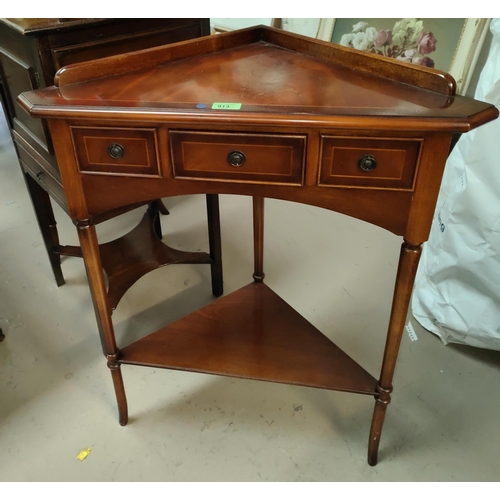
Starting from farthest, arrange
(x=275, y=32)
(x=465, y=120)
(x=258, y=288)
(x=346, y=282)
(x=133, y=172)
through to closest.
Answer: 1. (x=346, y=282)
2. (x=258, y=288)
3. (x=275, y=32)
4. (x=133, y=172)
5. (x=465, y=120)

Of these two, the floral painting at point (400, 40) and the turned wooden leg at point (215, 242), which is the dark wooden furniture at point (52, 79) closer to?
the turned wooden leg at point (215, 242)

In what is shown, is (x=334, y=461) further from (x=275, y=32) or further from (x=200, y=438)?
(x=275, y=32)

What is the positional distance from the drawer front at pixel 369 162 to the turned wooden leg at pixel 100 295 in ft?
1.58

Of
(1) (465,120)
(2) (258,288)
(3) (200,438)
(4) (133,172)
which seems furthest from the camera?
(2) (258,288)

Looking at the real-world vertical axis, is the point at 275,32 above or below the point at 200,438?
above

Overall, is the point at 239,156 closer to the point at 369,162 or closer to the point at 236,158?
the point at 236,158

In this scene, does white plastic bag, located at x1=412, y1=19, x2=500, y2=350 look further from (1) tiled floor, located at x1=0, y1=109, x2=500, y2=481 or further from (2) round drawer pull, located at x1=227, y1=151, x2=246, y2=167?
(2) round drawer pull, located at x1=227, y1=151, x2=246, y2=167

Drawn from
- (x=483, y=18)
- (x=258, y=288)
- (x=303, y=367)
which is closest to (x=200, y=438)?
(x=303, y=367)

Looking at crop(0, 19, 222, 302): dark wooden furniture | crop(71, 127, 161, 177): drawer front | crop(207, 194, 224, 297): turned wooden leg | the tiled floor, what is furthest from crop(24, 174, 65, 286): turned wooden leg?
crop(71, 127, 161, 177): drawer front

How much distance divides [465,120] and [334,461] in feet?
2.87

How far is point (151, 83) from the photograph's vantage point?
0.92 metres

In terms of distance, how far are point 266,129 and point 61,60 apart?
1.96ft

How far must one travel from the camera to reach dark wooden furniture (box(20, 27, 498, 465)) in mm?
766

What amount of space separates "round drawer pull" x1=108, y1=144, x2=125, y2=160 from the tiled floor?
76cm
